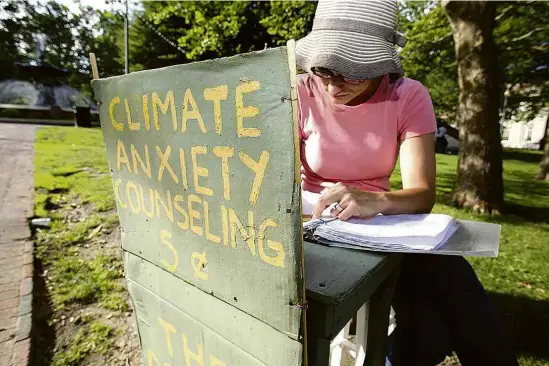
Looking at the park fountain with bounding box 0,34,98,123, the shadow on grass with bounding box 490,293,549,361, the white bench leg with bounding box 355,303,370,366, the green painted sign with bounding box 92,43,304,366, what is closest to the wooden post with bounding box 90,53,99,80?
the green painted sign with bounding box 92,43,304,366

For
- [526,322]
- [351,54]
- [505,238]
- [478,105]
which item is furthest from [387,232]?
[478,105]

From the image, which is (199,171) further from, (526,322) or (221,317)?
(526,322)

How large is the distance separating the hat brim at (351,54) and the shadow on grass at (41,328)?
84.0 inches

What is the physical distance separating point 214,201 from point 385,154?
87 cm

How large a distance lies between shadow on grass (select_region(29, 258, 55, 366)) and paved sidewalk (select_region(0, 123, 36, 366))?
50mm

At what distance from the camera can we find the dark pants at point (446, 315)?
128 cm

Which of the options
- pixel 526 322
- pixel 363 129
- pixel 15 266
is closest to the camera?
pixel 363 129

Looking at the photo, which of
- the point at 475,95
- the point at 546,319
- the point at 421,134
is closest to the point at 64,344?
the point at 421,134

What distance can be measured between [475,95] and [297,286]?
200 inches

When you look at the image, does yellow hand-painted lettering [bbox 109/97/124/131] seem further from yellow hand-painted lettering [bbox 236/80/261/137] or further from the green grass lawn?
the green grass lawn

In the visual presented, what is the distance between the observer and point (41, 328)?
7.18 ft

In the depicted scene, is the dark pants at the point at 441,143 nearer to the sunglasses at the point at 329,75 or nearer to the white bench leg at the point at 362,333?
the white bench leg at the point at 362,333

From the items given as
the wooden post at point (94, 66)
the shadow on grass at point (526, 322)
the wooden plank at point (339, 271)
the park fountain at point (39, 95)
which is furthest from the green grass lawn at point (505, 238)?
the park fountain at point (39, 95)

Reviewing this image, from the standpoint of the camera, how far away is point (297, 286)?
75 cm
